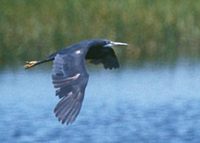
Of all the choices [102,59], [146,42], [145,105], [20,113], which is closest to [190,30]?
[146,42]

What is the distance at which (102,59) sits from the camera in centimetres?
877

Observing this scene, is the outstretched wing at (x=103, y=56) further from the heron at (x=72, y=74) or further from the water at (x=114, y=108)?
the water at (x=114, y=108)

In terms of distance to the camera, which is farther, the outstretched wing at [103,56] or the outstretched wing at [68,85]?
the outstretched wing at [103,56]

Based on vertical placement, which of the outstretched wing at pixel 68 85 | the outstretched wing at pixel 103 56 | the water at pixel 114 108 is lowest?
the water at pixel 114 108

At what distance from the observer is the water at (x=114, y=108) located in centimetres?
1122

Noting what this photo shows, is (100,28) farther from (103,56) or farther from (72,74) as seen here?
(72,74)

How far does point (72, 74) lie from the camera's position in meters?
7.60

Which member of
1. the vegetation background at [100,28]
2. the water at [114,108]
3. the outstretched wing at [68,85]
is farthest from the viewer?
the vegetation background at [100,28]

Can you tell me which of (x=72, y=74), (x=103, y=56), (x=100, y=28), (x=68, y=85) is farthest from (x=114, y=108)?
(x=68, y=85)

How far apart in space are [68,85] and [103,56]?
133 centimetres

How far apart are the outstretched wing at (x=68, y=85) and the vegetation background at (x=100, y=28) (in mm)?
6420

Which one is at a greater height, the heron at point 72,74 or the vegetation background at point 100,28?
the heron at point 72,74

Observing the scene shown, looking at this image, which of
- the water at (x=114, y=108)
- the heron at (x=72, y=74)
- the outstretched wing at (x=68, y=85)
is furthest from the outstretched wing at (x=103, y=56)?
the water at (x=114, y=108)

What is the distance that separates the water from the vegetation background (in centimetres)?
32
